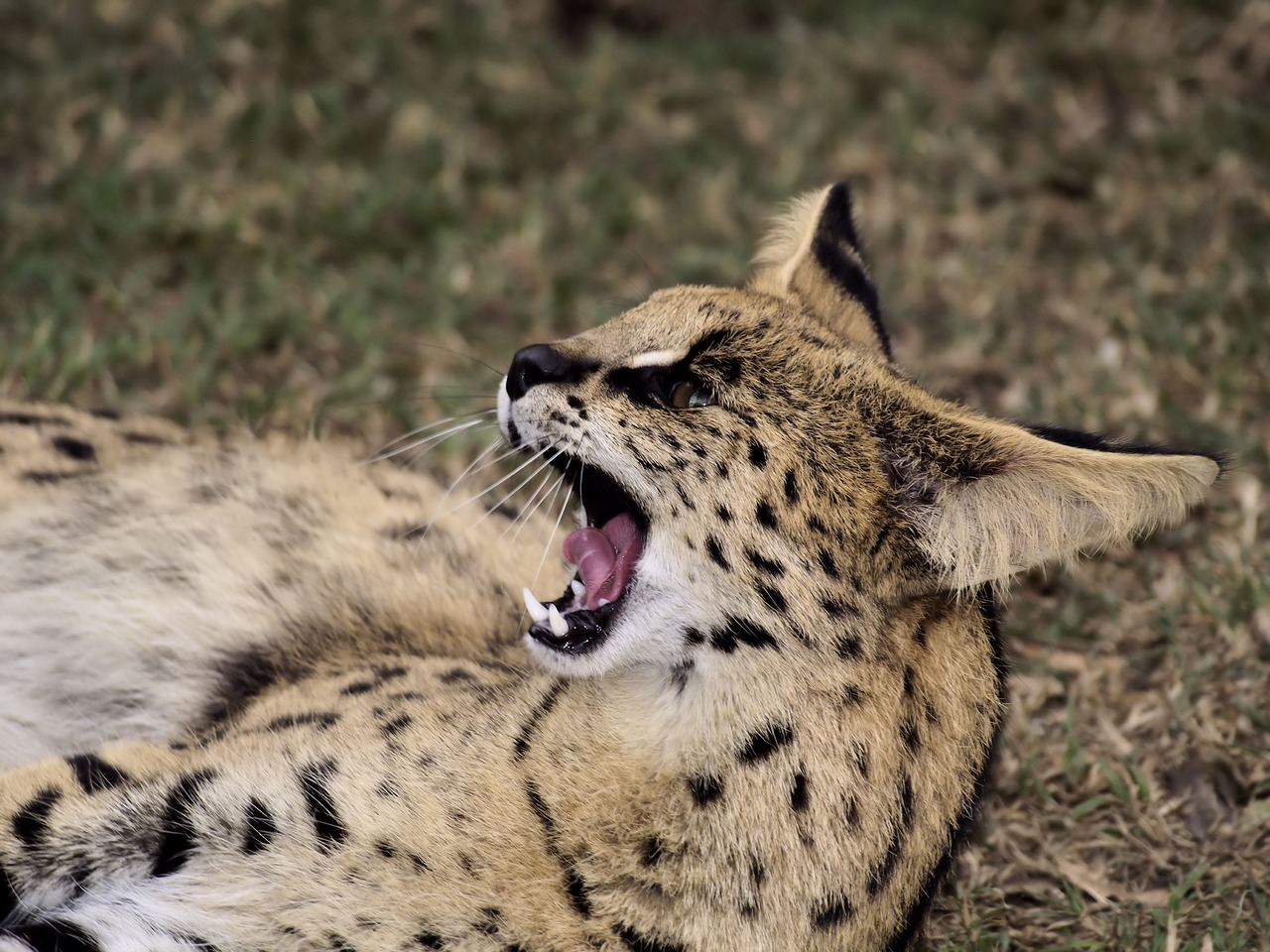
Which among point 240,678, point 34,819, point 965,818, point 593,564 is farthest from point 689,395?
point 34,819

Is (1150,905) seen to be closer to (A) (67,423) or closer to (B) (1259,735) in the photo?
(B) (1259,735)

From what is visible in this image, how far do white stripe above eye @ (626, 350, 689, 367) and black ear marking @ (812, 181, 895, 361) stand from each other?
72 cm

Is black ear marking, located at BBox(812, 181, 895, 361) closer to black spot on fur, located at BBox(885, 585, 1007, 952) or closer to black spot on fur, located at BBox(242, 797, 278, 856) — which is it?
black spot on fur, located at BBox(885, 585, 1007, 952)

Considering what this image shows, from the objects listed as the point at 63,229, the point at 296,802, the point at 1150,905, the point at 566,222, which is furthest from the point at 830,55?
the point at 296,802

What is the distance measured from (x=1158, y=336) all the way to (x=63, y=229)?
15.5 ft

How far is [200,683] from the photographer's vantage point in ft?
13.5

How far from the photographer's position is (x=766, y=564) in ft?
10.8

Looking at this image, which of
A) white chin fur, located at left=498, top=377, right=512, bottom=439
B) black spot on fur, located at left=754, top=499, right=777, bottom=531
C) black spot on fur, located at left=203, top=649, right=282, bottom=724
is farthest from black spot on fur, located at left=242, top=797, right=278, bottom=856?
black spot on fur, located at left=754, top=499, right=777, bottom=531

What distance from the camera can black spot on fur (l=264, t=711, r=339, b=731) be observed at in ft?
11.7

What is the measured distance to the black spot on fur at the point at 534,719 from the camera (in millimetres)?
3422

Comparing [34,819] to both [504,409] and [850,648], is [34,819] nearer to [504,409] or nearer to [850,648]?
[504,409]

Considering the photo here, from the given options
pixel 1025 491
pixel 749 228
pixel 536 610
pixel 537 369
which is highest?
pixel 537 369

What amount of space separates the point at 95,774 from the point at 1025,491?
226 centimetres

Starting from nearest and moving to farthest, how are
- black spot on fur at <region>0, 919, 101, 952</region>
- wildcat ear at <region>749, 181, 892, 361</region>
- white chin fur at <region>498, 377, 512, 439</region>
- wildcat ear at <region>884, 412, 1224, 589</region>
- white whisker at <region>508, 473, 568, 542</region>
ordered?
wildcat ear at <region>884, 412, 1224, 589</region> → black spot on fur at <region>0, 919, 101, 952</region> → white chin fur at <region>498, 377, 512, 439</region> → white whisker at <region>508, 473, 568, 542</region> → wildcat ear at <region>749, 181, 892, 361</region>
